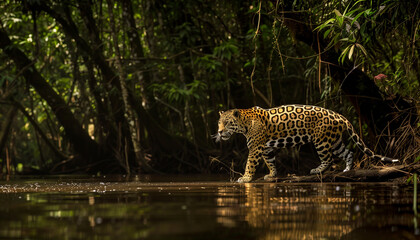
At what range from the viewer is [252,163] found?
9.29 meters

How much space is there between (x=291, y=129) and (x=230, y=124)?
0.82m

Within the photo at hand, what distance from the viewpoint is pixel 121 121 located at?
1488 centimetres

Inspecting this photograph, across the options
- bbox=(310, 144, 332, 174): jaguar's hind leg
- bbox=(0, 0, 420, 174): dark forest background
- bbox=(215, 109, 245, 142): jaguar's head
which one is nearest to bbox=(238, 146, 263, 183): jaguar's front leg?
bbox=(215, 109, 245, 142): jaguar's head

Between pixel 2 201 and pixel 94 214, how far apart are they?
1.70 metres

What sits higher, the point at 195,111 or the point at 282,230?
the point at 195,111

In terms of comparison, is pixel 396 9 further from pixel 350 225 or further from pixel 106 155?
pixel 106 155

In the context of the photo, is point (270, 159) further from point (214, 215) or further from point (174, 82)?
point (214, 215)

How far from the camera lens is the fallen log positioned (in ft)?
25.6

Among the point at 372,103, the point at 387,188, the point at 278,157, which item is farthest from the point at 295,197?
the point at 278,157

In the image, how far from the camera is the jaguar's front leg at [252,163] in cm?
912

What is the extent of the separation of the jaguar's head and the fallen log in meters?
1.45

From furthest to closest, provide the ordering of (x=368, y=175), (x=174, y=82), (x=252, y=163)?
(x=174, y=82)
(x=252, y=163)
(x=368, y=175)

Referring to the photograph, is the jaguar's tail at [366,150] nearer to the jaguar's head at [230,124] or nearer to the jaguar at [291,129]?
the jaguar at [291,129]

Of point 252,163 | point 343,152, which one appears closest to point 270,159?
point 252,163
